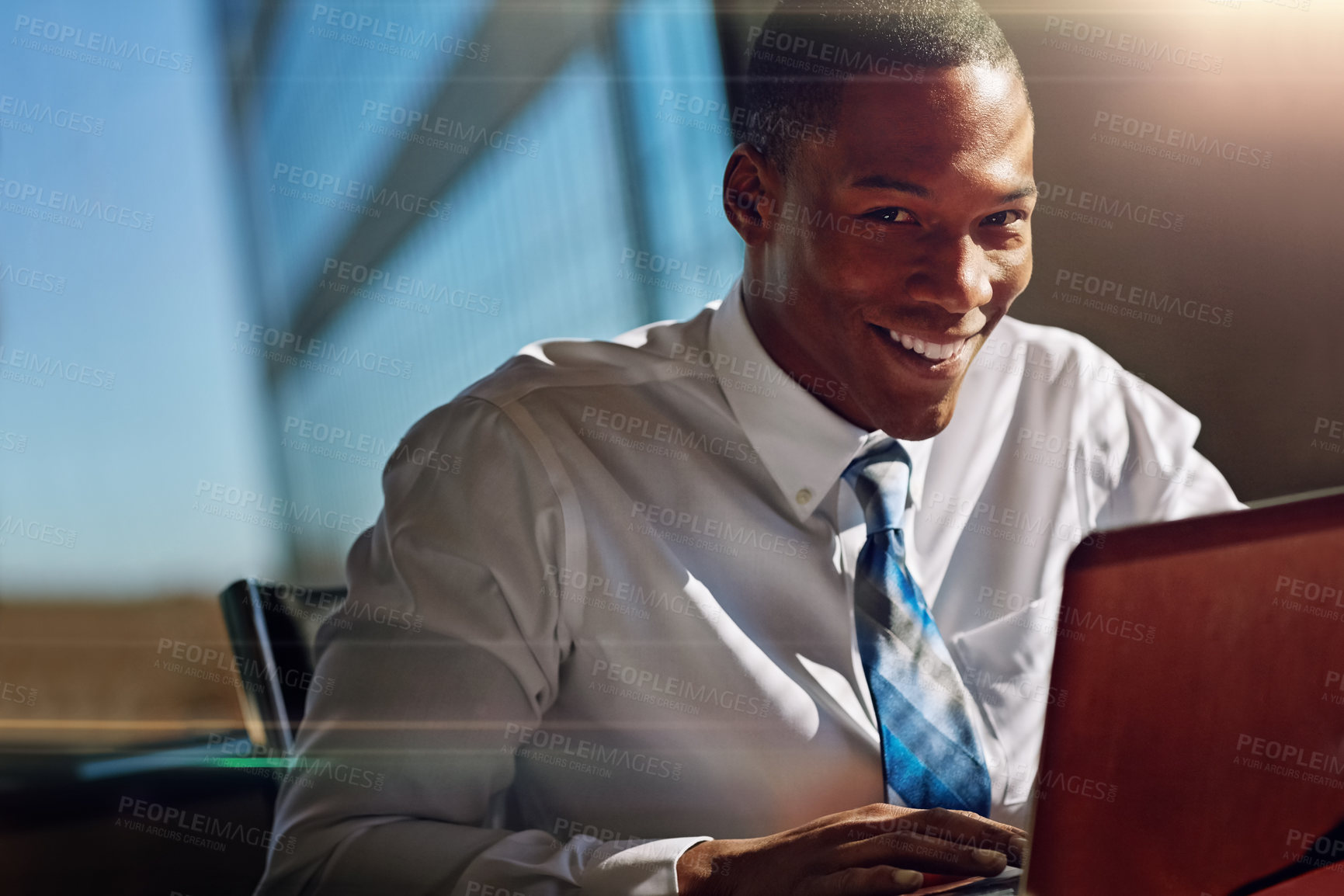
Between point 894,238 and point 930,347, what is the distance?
19 cm

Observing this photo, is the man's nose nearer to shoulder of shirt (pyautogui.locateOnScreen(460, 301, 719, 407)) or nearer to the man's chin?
the man's chin

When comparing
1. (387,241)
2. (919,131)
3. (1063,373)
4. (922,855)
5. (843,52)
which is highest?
(843,52)

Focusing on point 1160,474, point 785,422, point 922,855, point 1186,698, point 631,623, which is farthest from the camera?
point 1160,474

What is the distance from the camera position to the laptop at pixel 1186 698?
529 mm

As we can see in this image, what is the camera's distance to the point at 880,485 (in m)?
1.48

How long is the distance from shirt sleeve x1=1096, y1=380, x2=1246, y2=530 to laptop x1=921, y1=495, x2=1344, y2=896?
1.20m

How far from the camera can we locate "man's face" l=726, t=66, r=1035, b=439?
1.51m

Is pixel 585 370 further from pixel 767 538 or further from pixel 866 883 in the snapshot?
pixel 866 883

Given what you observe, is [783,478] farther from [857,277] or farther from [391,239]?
[391,239]

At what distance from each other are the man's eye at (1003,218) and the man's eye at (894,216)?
0.12 metres

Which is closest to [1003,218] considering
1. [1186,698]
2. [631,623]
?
[631,623]

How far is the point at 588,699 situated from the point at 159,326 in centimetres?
110

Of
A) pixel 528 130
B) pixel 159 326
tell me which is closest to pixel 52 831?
pixel 159 326

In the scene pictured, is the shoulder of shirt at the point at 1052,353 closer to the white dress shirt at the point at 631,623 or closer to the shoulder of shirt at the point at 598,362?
the white dress shirt at the point at 631,623
